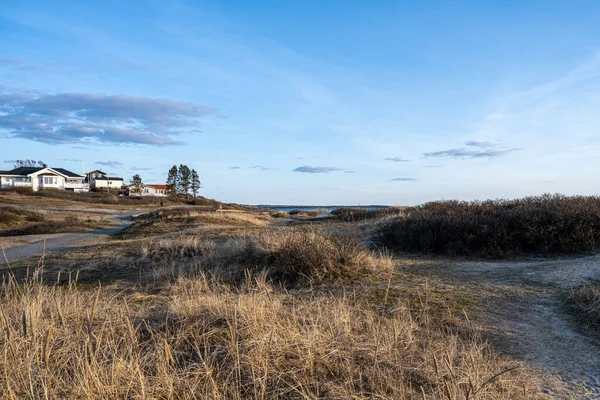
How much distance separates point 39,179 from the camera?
259ft

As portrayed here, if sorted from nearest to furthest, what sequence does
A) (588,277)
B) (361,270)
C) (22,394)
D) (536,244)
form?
(22,394) < (588,277) < (361,270) < (536,244)

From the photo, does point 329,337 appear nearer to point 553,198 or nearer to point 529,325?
point 529,325

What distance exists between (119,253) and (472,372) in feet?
34.0

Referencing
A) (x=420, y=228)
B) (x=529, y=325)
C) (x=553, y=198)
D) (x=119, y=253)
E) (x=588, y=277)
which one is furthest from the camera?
(x=553, y=198)

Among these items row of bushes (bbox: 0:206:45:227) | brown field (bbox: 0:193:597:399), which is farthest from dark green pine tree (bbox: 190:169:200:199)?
brown field (bbox: 0:193:597:399)

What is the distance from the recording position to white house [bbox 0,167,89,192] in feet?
252

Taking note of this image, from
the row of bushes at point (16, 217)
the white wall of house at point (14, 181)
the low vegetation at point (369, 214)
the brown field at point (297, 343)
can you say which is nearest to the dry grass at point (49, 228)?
the row of bushes at point (16, 217)

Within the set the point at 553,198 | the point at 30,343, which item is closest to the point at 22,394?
the point at 30,343

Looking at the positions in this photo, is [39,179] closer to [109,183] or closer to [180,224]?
[109,183]

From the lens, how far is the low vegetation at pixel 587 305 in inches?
185

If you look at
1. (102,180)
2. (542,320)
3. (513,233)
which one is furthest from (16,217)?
(102,180)

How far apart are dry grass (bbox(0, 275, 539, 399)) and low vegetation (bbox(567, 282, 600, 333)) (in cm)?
170

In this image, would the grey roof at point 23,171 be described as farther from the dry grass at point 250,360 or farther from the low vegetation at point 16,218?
the dry grass at point 250,360

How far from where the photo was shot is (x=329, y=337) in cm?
353
